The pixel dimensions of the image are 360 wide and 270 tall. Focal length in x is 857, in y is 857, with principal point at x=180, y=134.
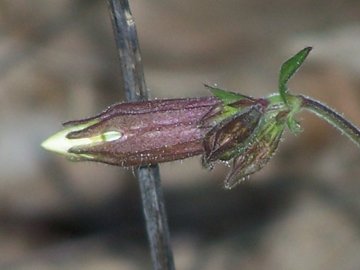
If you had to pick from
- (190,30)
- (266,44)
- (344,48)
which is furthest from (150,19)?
(344,48)

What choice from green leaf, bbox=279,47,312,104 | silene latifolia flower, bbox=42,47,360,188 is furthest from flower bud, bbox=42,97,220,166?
green leaf, bbox=279,47,312,104

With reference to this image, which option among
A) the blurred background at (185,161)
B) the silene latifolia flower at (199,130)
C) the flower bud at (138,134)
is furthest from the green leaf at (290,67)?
the blurred background at (185,161)

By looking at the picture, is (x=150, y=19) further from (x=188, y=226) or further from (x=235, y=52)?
(x=188, y=226)

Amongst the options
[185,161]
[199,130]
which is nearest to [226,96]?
[199,130]

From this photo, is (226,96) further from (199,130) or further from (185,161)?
(185,161)

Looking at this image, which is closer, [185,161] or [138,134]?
[138,134]

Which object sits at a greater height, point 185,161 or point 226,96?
point 185,161
